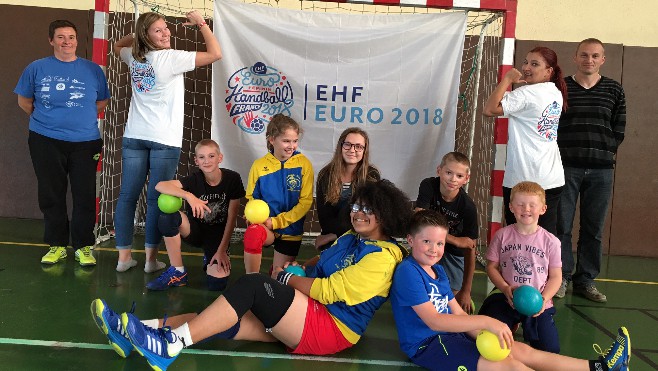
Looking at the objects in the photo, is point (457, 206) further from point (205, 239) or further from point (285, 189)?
point (205, 239)

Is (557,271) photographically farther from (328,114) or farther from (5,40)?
(5,40)

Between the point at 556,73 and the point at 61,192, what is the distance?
3.82m

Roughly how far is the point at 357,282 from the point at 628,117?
180 inches

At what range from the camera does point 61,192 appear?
15.2 ft

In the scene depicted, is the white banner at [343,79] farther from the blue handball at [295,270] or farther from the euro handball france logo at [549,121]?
the blue handball at [295,270]

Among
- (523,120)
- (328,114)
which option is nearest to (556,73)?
(523,120)

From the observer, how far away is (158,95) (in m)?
4.37

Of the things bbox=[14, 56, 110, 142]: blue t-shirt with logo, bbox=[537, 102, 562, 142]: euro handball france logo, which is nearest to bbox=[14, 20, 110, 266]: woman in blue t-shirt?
bbox=[14, 56, 110, 142]: blue t-shirt with logo

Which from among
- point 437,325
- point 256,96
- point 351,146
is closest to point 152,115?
point 256,96

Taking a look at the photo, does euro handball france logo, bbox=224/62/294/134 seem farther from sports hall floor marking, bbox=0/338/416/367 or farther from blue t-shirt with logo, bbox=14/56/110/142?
sports hall floor marking, bbox=0/338/416/367

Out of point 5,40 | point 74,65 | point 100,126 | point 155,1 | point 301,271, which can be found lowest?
point 301,271

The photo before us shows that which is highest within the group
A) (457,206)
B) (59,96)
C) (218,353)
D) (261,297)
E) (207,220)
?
(59,96)

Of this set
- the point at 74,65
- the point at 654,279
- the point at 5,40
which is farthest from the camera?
the point at 5,40

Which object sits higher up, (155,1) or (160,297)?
(155,1)
